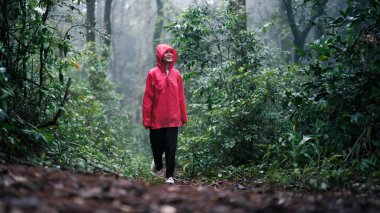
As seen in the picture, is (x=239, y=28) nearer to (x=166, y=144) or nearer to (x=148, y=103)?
(x=148, y=103)

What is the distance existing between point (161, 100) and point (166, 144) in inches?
25.6

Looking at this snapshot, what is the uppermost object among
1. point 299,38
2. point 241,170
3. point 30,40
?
point 299,38

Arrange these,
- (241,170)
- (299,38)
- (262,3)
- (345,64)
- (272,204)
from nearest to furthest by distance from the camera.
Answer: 1. (272,204)
2. (345,64)
3. (241,170)
4. (299,38)
5. (262,3)

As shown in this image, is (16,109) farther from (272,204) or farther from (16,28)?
(272,204)

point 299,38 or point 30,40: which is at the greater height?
point 299,38

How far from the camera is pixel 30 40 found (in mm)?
5258

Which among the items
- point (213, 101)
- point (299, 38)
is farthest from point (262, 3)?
point (213, 101)

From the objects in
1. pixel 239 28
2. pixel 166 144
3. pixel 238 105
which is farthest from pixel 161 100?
pixel 239 28

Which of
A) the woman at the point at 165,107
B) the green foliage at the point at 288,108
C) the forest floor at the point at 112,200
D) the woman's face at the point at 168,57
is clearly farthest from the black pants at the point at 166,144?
the forest floor at the point at 112,200

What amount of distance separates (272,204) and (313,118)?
3286mm

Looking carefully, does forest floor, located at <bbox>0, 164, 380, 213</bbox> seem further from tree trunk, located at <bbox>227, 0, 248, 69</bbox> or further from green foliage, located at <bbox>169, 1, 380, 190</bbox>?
tree trunk, located at <bbox>227, 0, 248, 69</bbox>

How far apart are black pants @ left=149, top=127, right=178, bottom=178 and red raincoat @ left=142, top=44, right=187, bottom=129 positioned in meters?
0.13

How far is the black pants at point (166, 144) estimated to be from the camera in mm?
6012

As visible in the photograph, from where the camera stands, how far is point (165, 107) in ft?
19.7
